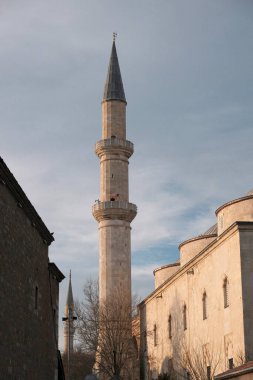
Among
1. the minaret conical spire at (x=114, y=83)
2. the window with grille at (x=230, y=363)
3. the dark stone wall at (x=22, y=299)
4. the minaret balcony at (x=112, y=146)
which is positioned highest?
the minaret conical spire at (x=114, y=83)

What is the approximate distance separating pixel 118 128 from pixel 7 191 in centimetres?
2433

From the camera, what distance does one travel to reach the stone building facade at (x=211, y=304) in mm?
19422

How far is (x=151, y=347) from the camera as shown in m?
33.1

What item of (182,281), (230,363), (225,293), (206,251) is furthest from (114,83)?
(230,363)

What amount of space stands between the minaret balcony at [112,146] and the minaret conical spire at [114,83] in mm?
2704

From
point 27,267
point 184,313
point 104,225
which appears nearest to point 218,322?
point 184,313

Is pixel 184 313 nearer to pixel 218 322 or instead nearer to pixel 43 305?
pixel 218 322

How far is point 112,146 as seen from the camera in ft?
119

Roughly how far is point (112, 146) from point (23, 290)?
22.4 m

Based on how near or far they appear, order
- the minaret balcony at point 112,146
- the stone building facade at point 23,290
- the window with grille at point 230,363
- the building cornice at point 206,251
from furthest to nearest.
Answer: the minaret balcony at point 112,146, the window with grille at point 230,363, the building cornice at point 206,251, the stone building facade at point 23,290

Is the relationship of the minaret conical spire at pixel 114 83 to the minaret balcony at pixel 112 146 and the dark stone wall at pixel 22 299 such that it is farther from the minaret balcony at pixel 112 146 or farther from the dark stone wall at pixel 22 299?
the dark stone wall at pixel 22 299

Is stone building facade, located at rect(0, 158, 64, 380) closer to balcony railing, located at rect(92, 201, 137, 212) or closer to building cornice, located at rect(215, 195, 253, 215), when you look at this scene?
building cornice, located at rect(215, 195, 253, 215)

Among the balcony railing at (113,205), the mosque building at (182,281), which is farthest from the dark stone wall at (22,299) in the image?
the balcony railing at (113,205)

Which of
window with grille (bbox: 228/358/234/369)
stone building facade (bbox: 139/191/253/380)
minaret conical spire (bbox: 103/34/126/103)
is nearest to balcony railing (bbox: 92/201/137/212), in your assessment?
stone building facade (bbox: 139/191/253/380)
